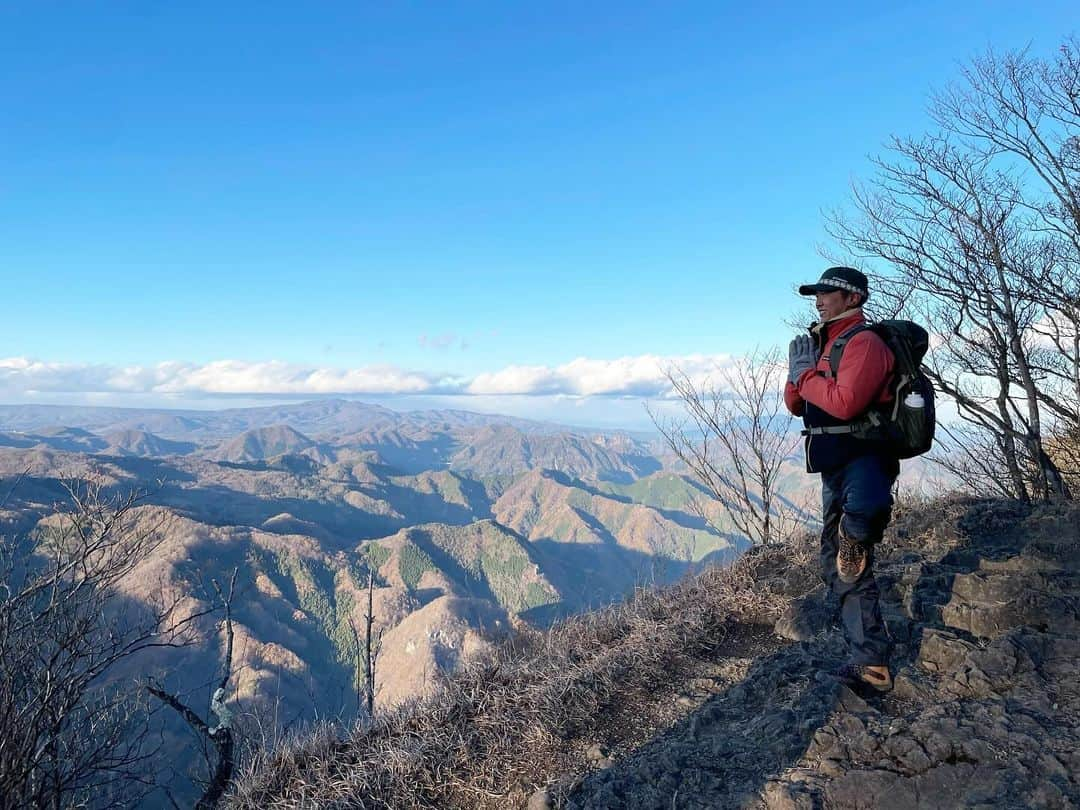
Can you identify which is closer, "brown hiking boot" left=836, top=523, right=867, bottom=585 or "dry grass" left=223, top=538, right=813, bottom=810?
"dry grass" left=223, top=538, right=813, bottom=810

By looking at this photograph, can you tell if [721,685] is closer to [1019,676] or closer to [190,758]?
[1019,676]

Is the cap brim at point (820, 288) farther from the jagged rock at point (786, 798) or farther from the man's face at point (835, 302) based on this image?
the jagged rock at point (786, 798)

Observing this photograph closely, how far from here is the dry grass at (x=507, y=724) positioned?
11.6 feet

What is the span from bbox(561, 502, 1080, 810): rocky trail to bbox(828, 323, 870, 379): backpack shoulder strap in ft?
6.54

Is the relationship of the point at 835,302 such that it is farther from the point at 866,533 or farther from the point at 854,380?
the point at 866,533

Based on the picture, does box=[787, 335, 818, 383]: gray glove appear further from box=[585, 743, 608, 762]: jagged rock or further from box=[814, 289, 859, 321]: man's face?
box=[585, 743, 608, 762]: jagged rock

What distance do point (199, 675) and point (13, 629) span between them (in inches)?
4851

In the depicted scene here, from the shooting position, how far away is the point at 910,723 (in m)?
3.07

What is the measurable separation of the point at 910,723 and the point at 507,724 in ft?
8.17

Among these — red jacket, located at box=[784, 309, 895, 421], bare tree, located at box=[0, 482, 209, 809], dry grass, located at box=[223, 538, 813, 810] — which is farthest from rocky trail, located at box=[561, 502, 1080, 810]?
bare tree, located at box=[0, 482, 209, 809]

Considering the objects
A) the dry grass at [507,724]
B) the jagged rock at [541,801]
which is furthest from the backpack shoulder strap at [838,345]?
the jagged rock at [541,801]

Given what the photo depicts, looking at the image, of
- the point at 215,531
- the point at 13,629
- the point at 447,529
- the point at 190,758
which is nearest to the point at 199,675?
the point at 190,758

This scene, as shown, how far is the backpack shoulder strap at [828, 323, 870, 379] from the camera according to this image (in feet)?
11.5

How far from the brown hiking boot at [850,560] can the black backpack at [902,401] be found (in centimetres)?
64
